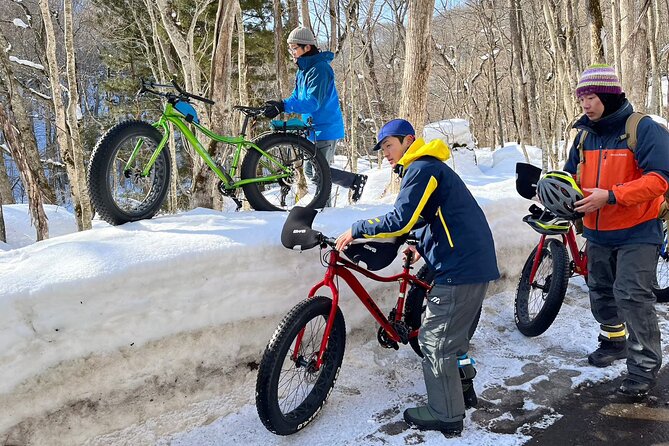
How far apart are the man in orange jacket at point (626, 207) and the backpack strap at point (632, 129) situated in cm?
2

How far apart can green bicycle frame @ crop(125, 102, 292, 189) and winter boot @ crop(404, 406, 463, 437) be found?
2.22 meters

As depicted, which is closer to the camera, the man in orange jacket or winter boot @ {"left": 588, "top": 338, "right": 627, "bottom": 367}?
the man in orange jacket

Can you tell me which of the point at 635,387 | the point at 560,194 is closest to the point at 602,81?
the point at 560,194

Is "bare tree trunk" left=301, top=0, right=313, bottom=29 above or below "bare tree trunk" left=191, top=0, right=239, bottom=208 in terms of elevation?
above

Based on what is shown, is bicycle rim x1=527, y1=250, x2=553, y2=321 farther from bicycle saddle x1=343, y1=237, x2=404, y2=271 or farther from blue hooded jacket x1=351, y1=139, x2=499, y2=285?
bicycle saddle x1=343, y1=237, x2=404, y2=271

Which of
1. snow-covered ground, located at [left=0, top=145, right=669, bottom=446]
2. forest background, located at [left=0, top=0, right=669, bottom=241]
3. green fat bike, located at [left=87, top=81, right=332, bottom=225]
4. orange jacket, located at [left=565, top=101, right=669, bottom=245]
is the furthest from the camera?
forest background, located at [left=0, top=0, right=669, bottom=241]

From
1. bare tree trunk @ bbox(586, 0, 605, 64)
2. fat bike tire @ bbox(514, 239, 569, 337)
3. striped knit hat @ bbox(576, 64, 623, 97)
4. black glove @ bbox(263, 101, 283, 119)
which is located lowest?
fat bike tire @ bbox(514, 239, 569, 337)

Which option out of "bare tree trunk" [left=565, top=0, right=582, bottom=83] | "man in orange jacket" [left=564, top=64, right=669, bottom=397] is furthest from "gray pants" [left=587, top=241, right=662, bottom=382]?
"bare tree trunk" [left=565, top=0, right=582, bottom=83]

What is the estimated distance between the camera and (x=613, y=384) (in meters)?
3.47

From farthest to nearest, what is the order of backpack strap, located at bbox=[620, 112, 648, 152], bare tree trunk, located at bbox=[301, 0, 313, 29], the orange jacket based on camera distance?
1. bare tree trunk, located at bbox=[301, 0, 313, 29]
2. backpack strap, located at bbox=[620, 112, 648, 152]
3. the orange jacket

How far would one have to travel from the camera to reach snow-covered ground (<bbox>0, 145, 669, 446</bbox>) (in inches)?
103

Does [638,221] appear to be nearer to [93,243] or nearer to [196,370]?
[196,370]

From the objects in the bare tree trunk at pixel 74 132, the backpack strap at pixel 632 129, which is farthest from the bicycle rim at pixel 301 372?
the bare tree trunk at pixel 74 132

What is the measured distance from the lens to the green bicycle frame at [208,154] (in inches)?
143
